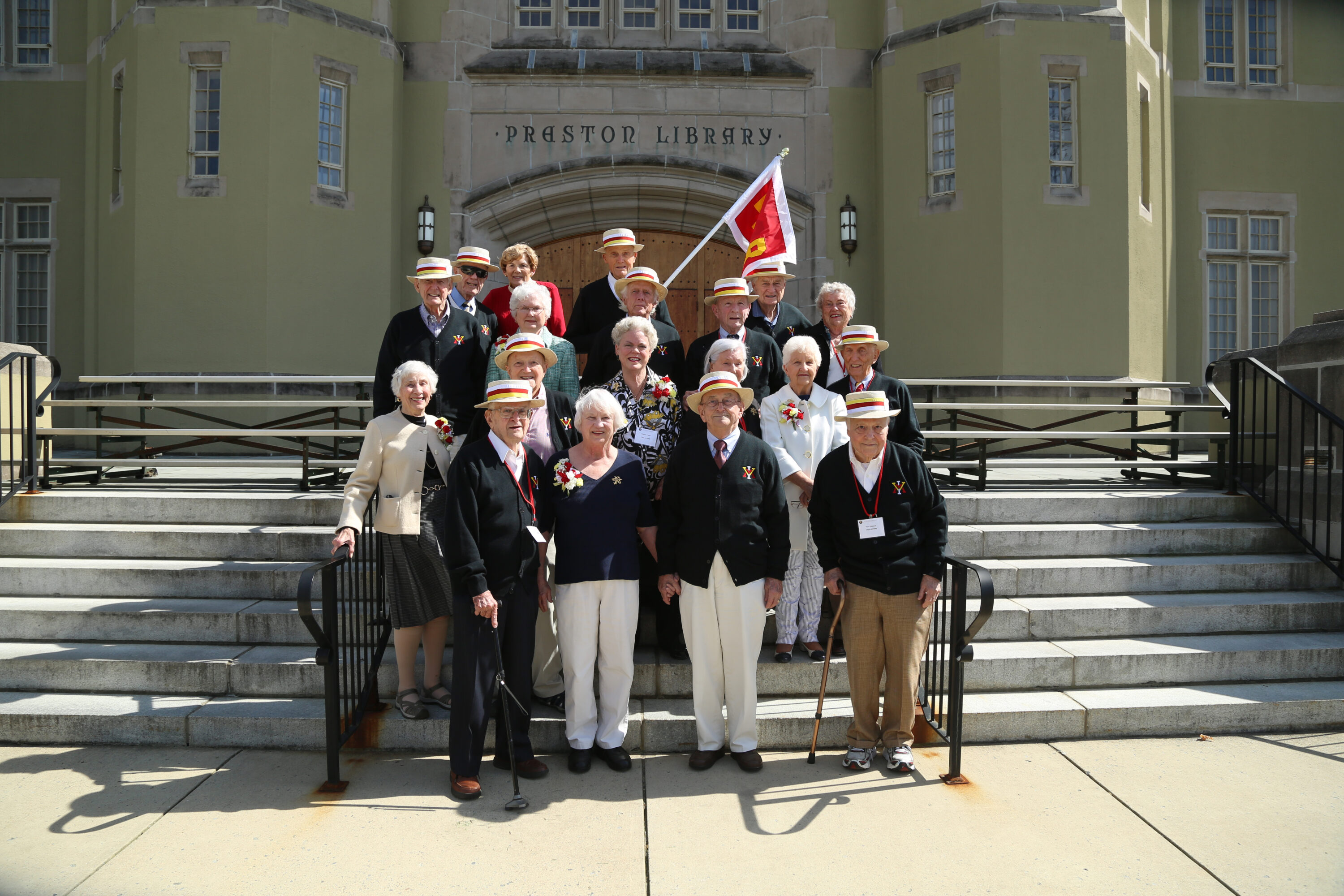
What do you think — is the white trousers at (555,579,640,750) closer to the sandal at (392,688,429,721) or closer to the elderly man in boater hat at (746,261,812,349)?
the sandal at (392,688,429,721)

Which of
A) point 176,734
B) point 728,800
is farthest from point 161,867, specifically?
point 728,800

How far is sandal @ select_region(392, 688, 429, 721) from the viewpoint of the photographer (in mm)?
4500

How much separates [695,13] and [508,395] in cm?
836

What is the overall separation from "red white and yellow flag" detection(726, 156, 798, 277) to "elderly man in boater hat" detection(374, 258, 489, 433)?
2.12 meters

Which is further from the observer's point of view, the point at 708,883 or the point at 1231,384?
the point at 1231,384

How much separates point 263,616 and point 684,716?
7.87 ft

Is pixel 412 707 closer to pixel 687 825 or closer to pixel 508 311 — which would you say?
pixel 687 825

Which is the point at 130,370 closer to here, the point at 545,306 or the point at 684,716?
the point at 545,306

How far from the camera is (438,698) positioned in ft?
15.2

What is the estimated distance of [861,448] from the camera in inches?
168

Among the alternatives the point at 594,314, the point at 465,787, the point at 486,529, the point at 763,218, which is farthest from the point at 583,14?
the point at 465,787

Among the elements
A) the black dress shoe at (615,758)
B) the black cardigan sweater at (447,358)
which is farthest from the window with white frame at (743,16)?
the black dress shoe at (615,758)

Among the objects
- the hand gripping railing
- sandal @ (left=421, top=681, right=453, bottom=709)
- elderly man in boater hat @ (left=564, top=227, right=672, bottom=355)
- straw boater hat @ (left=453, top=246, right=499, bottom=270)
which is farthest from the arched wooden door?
sandal @ (left=421, top=681, right=453, bottom=709)

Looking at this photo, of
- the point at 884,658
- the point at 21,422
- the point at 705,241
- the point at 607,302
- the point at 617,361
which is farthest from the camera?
the point at 21,422
